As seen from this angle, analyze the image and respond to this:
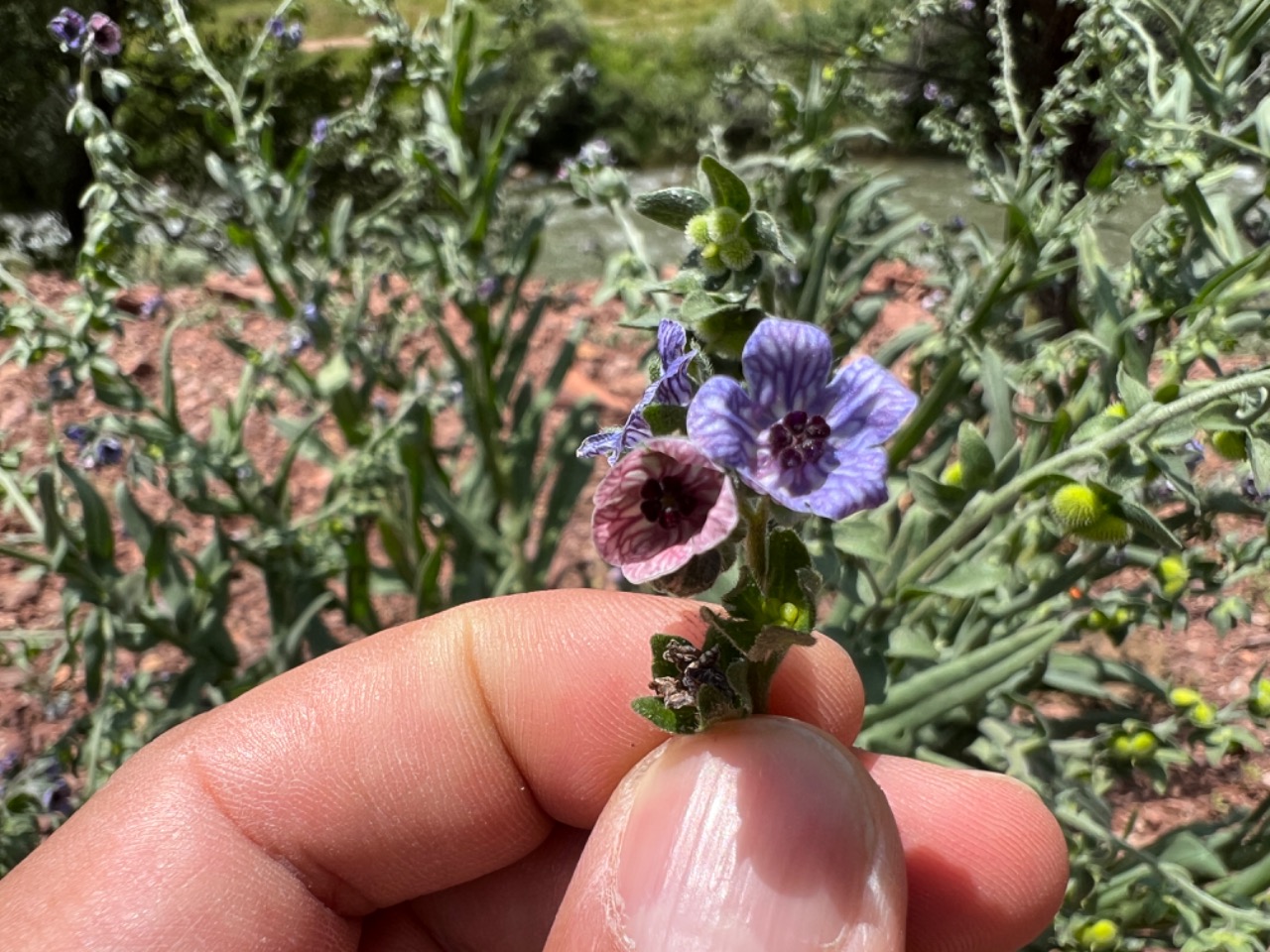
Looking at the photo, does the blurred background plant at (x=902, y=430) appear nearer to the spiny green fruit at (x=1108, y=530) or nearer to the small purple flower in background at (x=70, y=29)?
the spiny green fruit at (x=1108, y=530)

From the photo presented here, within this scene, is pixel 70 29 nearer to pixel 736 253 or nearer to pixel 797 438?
pixel 736 253

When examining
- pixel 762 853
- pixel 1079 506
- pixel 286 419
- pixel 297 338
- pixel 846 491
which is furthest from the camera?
pixel 286 419

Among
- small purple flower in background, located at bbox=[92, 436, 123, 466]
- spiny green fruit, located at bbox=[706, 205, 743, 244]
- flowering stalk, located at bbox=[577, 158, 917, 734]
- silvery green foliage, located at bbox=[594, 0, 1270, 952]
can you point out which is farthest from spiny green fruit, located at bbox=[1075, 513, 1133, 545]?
small purple flower in background, located at bbox=[92, 436, 123, 466]

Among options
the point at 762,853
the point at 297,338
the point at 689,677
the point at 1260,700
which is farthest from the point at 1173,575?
the point at 297,338

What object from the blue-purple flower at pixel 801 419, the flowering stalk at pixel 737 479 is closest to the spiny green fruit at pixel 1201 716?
the flowering stalk at pixel 737 479

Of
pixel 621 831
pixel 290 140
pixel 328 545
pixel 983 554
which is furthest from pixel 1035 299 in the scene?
pixel 290 140

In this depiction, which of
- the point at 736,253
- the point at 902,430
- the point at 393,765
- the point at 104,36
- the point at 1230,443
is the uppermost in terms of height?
the point at 104,36

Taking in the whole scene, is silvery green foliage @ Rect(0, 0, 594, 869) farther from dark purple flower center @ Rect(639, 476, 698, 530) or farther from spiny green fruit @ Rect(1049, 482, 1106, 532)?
spiny green fruit @ Rect(1049, 482, 1106, 532)

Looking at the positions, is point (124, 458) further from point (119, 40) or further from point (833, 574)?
point (833, 574)
